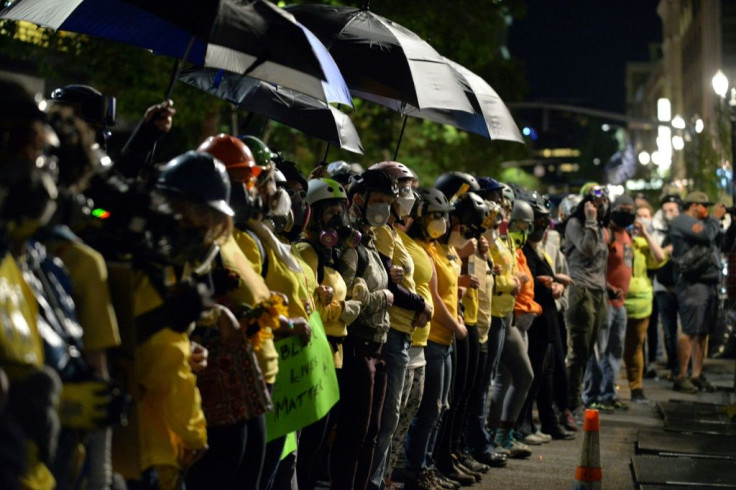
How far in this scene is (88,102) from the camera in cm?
627

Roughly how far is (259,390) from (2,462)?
2087mm

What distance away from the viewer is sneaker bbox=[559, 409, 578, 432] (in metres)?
12.7

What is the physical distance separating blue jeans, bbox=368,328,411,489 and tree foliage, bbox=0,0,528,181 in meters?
2.24

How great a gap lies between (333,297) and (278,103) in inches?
107

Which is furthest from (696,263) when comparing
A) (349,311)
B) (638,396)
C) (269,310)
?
(269,310)

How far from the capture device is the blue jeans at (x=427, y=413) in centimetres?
898

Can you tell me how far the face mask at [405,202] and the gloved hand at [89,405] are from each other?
16.0ft

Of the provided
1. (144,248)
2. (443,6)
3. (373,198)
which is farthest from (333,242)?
(443,6)

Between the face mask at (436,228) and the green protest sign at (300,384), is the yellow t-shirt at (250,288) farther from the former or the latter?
the face mask at (436,228)

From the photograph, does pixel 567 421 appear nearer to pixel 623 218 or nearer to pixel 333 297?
pixel 623 218

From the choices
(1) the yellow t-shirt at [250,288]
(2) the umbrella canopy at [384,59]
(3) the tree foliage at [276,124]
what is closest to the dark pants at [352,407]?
(2) the umbrella canopy at [384,59]

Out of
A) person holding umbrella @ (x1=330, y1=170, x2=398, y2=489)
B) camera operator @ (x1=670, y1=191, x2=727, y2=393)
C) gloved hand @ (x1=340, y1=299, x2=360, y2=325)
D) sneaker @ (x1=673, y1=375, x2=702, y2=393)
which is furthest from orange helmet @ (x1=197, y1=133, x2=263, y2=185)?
sneaker @ (x1=673, y1=375, x2=702, y2=393)

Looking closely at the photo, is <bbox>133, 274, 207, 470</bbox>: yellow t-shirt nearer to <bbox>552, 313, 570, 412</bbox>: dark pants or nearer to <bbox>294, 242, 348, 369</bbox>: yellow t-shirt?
<bbox>294, 242, 348, 369</bbox>: yellow t-shirt

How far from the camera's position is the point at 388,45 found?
856 centimetres
